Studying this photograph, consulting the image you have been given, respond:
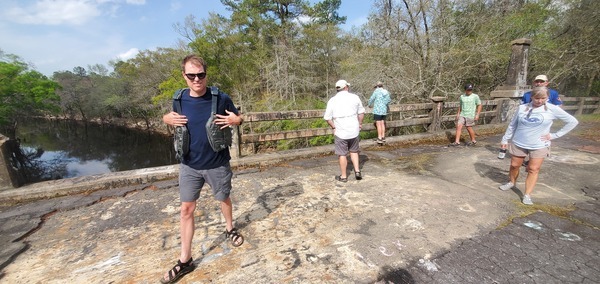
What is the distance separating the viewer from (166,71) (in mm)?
30000

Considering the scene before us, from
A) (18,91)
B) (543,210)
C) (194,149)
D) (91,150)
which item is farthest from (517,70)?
(91,150)

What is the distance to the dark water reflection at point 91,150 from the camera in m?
23.1

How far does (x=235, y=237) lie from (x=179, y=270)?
1.81ft

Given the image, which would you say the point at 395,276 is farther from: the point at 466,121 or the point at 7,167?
the point at 466,121

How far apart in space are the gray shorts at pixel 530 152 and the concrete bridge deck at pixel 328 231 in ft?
1.88

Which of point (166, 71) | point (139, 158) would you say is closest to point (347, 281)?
point (139, 158)

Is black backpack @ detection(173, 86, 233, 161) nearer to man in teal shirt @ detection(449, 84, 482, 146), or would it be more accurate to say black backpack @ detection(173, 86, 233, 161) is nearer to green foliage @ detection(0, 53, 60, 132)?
man in teal shirt @ detection(449, 84, 482, 146)

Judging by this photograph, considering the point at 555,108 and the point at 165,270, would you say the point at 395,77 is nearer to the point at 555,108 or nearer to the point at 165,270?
the point at 555,108

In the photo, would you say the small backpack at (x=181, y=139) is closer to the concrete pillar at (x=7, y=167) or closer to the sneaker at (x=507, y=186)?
the concrete pillar at (x=7, y=167)

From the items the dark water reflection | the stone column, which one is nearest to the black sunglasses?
the stone column

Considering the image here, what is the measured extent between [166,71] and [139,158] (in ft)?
35.7

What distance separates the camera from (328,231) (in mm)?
2582

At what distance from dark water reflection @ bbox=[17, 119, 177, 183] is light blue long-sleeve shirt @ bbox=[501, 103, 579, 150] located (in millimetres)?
24049

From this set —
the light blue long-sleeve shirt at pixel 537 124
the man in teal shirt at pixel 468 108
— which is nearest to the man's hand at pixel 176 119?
the light blue long-sleeve shirt at pixel 537 124
